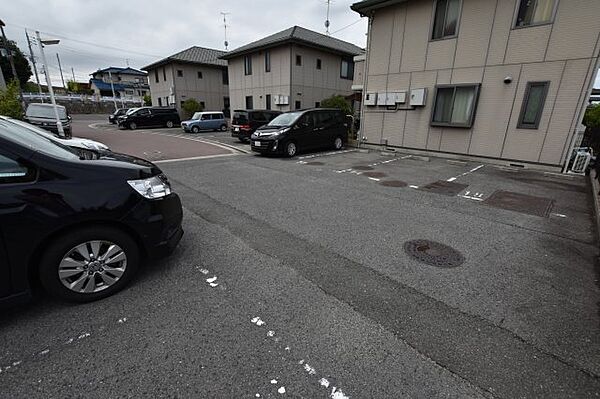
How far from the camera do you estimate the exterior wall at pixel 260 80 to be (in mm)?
17734

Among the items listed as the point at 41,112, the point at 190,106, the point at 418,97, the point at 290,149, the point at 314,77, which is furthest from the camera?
the point at 190,106

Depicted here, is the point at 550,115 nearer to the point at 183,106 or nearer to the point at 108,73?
the point at 183,106

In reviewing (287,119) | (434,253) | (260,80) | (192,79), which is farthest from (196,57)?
(434,253)

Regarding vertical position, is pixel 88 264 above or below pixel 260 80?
below

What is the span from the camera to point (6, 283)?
2023mm

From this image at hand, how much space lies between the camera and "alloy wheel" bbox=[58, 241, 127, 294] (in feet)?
7.46

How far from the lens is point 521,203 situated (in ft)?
17.6

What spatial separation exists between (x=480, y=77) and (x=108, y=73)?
76347 millimetres

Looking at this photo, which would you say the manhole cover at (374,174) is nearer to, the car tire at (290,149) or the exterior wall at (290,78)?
the car tire at (290,149)

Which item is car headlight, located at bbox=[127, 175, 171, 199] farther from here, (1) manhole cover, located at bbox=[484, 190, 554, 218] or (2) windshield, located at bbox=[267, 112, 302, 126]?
(2) windshield, located at bbox=[267, 112, 302, 126]

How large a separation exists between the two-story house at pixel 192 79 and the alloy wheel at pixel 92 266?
2569 centimetres

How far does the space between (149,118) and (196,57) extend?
779 cm

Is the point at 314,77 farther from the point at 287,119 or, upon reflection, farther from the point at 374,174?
the point at 374,174

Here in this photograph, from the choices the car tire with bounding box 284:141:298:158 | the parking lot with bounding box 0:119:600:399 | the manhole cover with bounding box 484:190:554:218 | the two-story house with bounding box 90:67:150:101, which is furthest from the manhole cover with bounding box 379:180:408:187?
the two-story house with bounding box 90:67:150:101
